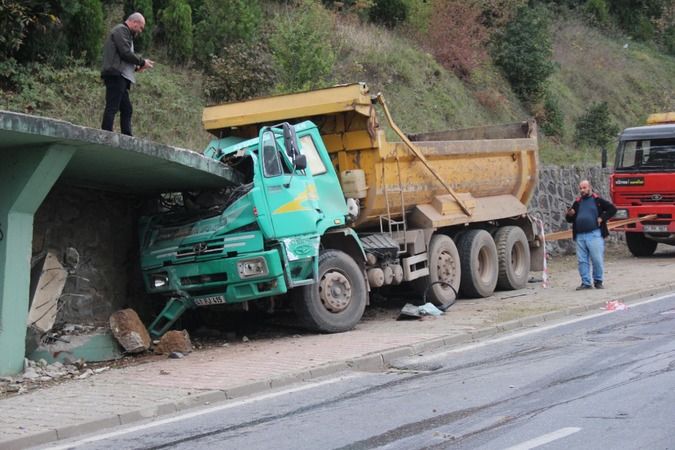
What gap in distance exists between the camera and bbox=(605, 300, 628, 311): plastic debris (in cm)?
1384

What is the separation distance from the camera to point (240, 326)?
1373 cm

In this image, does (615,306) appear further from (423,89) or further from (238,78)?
(423,89)

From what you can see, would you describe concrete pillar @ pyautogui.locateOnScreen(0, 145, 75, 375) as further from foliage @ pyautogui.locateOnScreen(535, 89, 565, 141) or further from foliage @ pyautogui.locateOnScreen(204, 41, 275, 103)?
foliage @ pyautogui.locateOnScreen(535, 89, 565, 141)

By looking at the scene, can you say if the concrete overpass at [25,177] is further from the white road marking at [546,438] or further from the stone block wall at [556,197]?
the stone block wall at [556,197]

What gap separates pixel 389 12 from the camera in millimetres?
29875

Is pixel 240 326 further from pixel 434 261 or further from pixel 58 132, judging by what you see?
pixel 58 132

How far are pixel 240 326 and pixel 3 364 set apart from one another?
444 cm

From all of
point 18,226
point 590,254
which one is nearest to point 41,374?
point 18,226

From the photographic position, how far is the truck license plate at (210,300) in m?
11.9

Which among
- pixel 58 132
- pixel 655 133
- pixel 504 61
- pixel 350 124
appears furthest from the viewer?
pixel 504 61

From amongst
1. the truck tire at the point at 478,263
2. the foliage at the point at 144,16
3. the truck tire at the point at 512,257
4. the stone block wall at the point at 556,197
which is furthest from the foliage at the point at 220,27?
the truck tire at the point at 478,263

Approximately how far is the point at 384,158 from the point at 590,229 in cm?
431

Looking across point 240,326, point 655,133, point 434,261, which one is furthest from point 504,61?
point 240,326

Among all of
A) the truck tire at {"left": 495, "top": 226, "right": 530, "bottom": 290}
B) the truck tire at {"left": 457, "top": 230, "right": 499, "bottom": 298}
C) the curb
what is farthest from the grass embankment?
the curb
